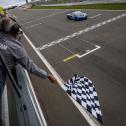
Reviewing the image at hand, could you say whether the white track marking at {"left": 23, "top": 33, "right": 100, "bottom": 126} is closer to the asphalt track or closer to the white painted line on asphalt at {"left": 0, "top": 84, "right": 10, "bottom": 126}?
the asphalt track

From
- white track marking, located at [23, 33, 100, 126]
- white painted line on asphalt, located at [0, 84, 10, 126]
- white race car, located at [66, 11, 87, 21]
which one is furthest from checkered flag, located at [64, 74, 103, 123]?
white race car, located at [66, 11, 87, 21]

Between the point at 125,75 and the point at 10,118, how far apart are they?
499 centimetres

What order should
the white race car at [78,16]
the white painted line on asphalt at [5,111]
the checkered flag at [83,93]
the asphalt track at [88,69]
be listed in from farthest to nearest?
the white race car at [78,16] → the asphalt track at [88,69] → the white painted line on asphalt at [5,111] → the checkered flag at [83,93]

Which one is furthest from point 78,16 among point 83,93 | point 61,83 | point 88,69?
point 83,93

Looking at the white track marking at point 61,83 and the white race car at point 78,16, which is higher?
the white track marking at point 61,83

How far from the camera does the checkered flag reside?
193 inches

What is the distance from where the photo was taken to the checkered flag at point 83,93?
491 cm

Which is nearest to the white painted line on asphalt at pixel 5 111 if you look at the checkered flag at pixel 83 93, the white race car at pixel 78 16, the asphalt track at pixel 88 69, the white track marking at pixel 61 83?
the asphalt track at pixel 88 69

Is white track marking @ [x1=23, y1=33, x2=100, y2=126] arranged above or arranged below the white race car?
above

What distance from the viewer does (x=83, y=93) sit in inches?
201

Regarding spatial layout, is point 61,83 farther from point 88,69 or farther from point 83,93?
point 83,93

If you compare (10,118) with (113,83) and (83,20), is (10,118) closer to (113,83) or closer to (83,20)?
(113,83)

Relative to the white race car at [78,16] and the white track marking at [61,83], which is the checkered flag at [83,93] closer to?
the white track marking at [61,83]

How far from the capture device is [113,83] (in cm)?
877
